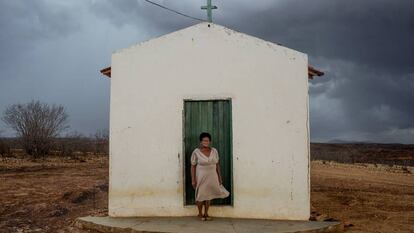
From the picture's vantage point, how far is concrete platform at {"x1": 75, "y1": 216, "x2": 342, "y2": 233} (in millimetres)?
7527

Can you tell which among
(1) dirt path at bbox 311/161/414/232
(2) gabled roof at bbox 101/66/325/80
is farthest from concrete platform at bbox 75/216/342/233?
(2) gabled roof at bbox 101/66/325/80

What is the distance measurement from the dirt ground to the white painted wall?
3.83ft

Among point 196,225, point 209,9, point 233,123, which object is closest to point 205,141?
point 233,123

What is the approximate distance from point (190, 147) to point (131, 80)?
1.69 metres

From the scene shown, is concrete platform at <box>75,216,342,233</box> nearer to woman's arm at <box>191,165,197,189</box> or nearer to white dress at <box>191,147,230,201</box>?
white dress at <box>191,147,230,201</box>

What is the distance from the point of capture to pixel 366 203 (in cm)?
1279

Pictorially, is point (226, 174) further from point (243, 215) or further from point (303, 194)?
point (303, 194)

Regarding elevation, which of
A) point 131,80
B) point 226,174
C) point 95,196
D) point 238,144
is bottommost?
point 95,196

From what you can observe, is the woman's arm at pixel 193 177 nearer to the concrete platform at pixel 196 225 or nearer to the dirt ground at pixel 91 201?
the concrete platform at pixel 196 225

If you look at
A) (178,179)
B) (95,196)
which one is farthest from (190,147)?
(95,196)

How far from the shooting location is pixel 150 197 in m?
8.65

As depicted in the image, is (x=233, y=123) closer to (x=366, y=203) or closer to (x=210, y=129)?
(x=210, y=129)

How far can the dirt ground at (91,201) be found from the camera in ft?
30.4

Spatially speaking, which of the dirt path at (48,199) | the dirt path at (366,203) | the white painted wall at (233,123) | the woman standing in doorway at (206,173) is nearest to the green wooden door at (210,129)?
the white painted wall at (233,123)
